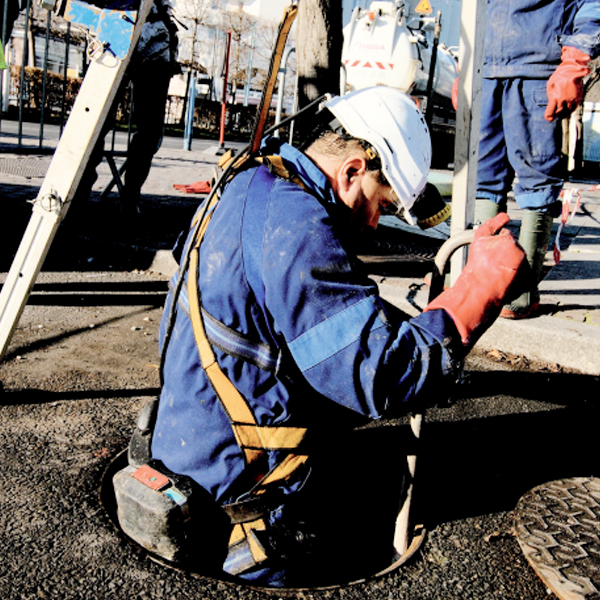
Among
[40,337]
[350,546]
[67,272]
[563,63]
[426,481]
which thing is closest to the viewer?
[350,546]

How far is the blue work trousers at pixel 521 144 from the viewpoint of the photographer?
410cm

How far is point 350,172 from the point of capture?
6.27 feet

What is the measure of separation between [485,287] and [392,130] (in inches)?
21.0

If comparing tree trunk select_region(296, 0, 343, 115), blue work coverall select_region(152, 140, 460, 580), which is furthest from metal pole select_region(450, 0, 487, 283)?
tree trunk select_region(296, 0, 343, 115)

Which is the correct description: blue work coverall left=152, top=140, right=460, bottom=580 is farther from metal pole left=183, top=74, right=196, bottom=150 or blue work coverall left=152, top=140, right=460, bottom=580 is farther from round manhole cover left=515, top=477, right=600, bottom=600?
metal pole left=183, top=74, right=196, bottom=150

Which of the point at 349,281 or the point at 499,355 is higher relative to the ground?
the point at 349,281

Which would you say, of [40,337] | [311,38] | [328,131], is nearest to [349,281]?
[328,131]

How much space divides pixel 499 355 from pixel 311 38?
10.9ft

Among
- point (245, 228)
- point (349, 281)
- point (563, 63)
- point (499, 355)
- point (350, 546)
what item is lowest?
point (350, 546)

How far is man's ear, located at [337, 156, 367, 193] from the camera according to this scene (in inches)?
74.5

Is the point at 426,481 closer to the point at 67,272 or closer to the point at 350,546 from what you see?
the point at 350,546

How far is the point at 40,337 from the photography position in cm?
365

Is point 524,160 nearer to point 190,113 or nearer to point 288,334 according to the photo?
point 288,334

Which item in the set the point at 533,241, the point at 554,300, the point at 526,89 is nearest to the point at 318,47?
the point at 526,89
